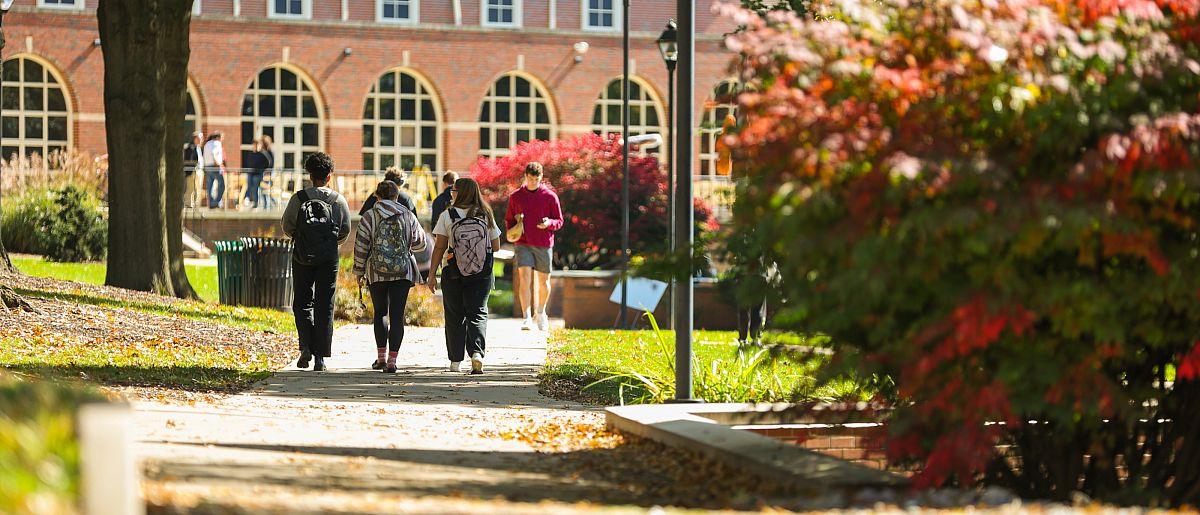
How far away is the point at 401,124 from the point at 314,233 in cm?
3040

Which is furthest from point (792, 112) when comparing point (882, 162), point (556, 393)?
point (556, 393)

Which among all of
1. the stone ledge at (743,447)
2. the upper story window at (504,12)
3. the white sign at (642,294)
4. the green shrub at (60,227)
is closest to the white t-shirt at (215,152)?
the green shrub at (60,227)

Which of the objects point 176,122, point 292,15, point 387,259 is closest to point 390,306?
point 387,259

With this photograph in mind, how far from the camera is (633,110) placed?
43.2 m

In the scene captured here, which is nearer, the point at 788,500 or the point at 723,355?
the point at 788,500

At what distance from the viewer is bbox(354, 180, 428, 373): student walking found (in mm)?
11570

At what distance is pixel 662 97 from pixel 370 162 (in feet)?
27.2

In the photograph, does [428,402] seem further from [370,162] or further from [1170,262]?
[370,162]

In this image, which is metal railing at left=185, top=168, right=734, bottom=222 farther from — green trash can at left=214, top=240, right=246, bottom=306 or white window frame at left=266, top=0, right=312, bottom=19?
green trash can at left=214, top=240, right=246, bottom=306

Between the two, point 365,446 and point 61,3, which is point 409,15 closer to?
point 61,3

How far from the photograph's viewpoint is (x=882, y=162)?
4.92m

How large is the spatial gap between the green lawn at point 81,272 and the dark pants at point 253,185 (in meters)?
9.20

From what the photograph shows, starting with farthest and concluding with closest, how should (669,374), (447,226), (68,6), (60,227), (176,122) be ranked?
(68,6), (60,227), (176,122), (447,226), (669,374)

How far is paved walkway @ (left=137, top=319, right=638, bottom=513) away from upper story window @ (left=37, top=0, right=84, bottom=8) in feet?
92.1
